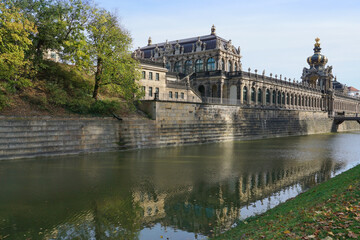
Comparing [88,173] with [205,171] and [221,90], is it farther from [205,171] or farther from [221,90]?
[221,90]

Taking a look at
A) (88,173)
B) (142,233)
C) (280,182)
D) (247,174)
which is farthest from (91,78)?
(142,233)

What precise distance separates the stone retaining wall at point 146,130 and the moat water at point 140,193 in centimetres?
225

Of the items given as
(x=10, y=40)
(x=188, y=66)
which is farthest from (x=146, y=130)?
(x=188, y=66)

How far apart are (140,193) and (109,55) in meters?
23.5

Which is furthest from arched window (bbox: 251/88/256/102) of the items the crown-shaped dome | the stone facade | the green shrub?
the crown-shaped dome

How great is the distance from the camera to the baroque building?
63.6m

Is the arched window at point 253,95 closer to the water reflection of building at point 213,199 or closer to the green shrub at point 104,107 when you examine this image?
the green shrub at point 104,107

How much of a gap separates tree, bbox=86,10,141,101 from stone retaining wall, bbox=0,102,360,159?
15.7 ft

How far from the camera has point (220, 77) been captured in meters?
63.7

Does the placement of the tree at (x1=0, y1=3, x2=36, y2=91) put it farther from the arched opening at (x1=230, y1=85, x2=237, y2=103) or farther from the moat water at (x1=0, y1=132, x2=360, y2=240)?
the arched opening at (x1=230, y1=85, x2=237, y2=103)

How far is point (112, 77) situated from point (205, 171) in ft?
61.5

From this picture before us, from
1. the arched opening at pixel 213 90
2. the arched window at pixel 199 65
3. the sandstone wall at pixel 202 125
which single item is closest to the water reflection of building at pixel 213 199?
the sandstone wall at pixel 202 125

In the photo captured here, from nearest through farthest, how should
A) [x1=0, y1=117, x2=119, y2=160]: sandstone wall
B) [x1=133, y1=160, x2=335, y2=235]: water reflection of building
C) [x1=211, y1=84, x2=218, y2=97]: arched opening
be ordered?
[x1=133, y1=160, x2=335, y2=235]: water reflection of building < [x1=0, y1=117, x2=119, y2=160]: sandstone wall < [x1=211, y1=84, x2=218, y2=97]: arched opening

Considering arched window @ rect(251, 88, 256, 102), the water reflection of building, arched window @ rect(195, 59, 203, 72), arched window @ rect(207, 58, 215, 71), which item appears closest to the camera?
the water reflection of building
